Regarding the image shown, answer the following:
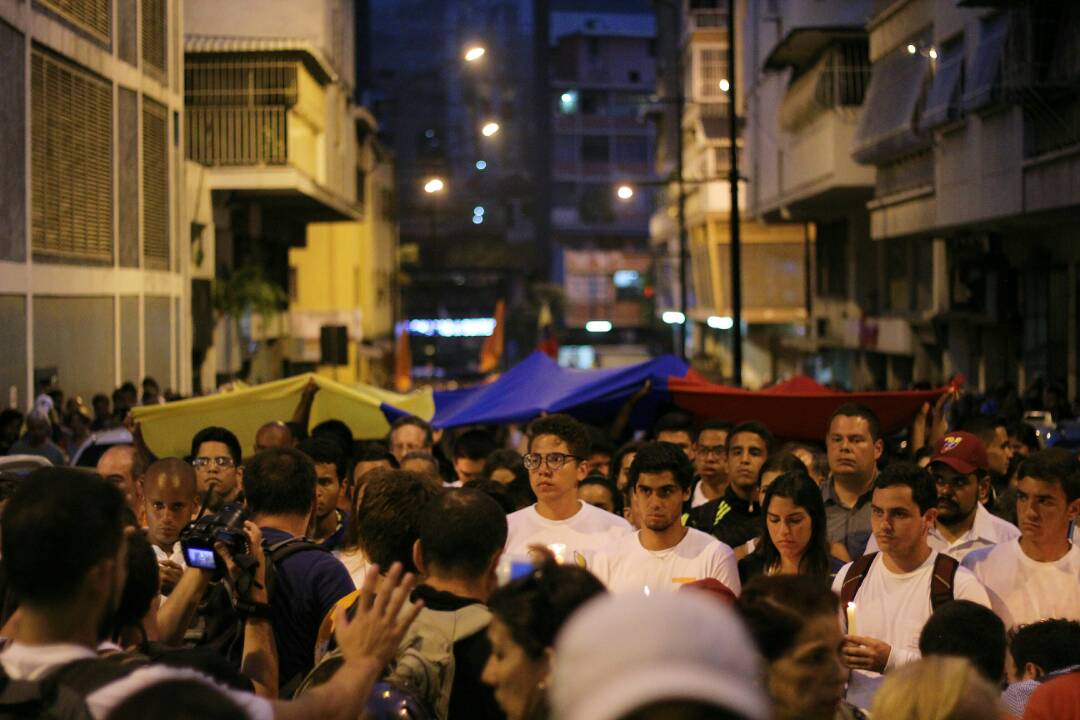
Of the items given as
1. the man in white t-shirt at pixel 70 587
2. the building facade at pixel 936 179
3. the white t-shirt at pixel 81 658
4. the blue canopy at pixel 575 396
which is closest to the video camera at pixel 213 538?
the man in white t-shirt at pixel 70 587

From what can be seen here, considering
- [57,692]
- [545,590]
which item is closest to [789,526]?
[545,590]

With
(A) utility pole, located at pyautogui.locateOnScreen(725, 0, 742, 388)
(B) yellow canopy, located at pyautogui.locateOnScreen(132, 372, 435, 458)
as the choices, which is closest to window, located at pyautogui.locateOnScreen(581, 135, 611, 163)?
(A) utility pole, located at pyautogui.locateOnScreen(725, 0, 742, 388)

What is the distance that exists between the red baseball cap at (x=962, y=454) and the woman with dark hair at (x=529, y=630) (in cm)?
474

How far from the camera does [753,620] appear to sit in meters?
3.90

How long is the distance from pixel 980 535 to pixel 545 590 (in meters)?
4.83

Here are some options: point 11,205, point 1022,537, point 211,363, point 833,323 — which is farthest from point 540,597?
point 833,323

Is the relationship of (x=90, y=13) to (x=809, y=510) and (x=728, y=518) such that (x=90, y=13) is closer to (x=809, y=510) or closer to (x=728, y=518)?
(x=728, y=518)

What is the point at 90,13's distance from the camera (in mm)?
22734

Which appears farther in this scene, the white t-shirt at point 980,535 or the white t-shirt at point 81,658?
the white t-shirt at point 980,535

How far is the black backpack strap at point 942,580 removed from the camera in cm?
610

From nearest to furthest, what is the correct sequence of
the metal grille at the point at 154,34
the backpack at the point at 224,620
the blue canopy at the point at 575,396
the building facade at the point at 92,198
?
the backpack at the point at 224,620 → the blue canopy at the point at 575,396 → the building facade at the point at 92,198 → the metal grille at the point at 154,34

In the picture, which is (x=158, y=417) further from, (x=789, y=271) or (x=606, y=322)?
(x=606, y=322)

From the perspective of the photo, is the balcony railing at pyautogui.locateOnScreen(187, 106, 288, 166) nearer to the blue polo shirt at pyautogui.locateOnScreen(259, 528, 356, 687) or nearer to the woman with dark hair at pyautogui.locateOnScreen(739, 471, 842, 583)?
the woman with dark hair at pyautogui.locateOnScreen(739, 471, 842, 583)

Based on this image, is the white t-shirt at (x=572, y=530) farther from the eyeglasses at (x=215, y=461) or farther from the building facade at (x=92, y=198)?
the building facade at (x=92, y=198)
